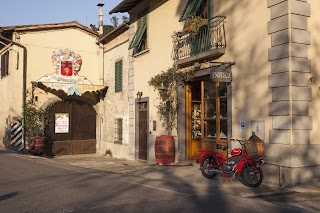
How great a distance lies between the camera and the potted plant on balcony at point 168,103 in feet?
38.0

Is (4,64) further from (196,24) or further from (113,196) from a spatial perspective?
(113,196)

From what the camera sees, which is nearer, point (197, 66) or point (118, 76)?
point (197, 66)

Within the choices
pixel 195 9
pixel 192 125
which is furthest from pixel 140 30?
pixel 192 125

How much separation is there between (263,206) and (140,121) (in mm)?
8830

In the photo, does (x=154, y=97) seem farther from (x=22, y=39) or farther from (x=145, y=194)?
(x=22, y=39)

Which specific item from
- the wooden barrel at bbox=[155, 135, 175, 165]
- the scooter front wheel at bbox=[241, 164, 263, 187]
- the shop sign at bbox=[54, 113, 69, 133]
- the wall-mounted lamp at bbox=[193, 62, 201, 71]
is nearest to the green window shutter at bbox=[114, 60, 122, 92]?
the shop sign at bbox=[54, 113, 69, 133]

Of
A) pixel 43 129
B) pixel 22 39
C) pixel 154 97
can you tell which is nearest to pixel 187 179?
pixel 154 97

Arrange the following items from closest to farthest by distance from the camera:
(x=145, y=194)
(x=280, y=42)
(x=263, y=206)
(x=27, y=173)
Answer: (x=263, y=206)
(x=145, y=194)
(x=280, y=42)
(x=27, y=173)

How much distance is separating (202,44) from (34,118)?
994cm

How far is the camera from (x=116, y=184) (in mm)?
8188

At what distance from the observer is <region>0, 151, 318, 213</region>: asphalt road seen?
6.02 meters

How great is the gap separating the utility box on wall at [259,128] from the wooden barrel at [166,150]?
334cm

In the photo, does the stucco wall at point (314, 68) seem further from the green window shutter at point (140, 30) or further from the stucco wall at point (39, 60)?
the stucco wall at point (39, 60)

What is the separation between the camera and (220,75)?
934 cm
